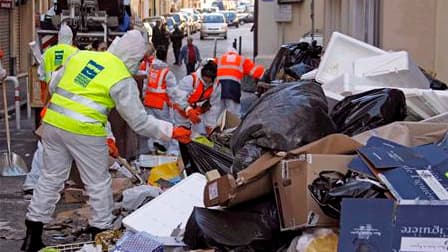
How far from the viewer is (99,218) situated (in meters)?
6.52

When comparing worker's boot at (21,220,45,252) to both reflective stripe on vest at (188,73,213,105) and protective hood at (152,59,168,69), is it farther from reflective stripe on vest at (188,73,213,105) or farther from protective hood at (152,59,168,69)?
protective hood at (152,59,168,69)

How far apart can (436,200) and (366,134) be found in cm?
124

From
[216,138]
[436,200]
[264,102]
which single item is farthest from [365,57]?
[436,200]

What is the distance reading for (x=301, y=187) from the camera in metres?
4.69

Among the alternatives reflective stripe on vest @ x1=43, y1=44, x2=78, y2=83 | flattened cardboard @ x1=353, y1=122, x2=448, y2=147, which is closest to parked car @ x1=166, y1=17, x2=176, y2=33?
reflective stripe on vest @ x1=43, y1=44, x2=78, y2=83

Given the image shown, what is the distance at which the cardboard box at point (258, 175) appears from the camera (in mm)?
4844

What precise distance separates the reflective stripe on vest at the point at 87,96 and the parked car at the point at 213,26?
38903 mm

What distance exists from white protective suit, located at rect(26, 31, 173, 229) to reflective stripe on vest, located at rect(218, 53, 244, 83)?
14.4ft

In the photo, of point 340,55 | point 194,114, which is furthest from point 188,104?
point 340,55

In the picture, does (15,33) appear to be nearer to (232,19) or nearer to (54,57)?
(54,57)

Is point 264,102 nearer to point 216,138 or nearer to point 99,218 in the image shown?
point 99,218

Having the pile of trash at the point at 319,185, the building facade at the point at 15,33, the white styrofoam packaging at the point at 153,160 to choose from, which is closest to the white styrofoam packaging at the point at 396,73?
the pile of trash at the point at 319,185

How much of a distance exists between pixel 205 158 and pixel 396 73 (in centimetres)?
162

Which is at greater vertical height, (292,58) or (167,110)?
(292,58)
